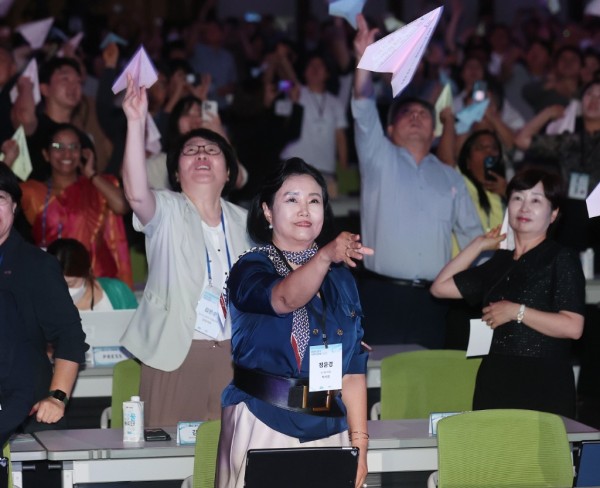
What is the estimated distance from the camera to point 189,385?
463 centimetres

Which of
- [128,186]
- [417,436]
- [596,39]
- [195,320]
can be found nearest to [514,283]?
[417,436]

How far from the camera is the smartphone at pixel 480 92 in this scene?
796 cm

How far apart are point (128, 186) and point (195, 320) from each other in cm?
60

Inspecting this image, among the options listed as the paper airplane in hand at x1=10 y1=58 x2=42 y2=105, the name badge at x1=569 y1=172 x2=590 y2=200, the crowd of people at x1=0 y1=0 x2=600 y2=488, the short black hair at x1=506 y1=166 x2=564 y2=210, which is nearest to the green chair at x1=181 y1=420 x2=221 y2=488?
the crowd of people at x1=0 y1=0 x2=600 y2=488

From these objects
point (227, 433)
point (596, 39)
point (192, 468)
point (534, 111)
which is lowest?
point (192, 468)

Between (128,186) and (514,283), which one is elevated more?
(128,186)

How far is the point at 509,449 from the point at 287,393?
1141mm

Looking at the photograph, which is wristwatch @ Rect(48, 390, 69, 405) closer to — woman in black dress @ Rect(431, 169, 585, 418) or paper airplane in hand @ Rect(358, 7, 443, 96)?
paper airplane in hand @ Rect(358, 7, 443, 96)

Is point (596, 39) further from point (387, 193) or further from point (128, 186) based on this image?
point (128, 186)

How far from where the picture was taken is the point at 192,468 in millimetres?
4164

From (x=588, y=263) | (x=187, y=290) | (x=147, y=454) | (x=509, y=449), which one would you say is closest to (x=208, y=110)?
(x=588, y=263)

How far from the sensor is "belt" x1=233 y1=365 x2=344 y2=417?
128 inches

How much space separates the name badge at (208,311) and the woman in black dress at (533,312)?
3.43ft

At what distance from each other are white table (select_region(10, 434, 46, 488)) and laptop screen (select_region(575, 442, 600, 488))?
69.5 inches
